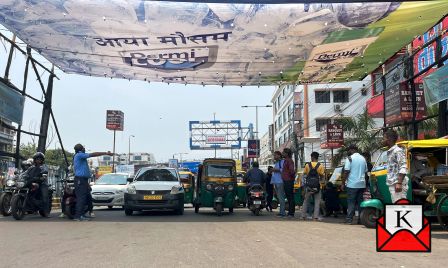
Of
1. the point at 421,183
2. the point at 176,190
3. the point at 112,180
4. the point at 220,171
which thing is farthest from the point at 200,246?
the point at 112,180

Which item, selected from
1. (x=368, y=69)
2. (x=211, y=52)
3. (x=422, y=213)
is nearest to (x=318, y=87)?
(x=368, y=69)

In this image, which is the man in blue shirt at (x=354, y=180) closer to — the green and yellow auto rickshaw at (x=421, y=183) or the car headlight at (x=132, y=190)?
the green and yellow auto rickshaw at (x=421, y=183)

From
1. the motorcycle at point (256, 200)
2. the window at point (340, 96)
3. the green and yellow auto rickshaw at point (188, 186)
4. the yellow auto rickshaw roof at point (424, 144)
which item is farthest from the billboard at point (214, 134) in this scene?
the yellow auto rickshaw roof at point (424, 144)

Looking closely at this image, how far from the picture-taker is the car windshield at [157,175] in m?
14.5

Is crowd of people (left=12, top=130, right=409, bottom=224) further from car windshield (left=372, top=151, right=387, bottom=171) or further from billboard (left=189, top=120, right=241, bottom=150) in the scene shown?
billboard (left=189, top=120, right=241, bottom=150)

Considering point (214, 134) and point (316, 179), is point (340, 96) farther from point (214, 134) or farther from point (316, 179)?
point (316, 179)

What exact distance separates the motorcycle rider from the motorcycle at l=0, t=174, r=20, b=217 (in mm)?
427

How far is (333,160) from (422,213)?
28417 mm

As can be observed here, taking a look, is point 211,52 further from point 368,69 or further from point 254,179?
point 368,69

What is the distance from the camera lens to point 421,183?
9211 millimetres

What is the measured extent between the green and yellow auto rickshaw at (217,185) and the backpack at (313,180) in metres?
3.03

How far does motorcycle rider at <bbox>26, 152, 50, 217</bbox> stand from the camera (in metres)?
12.0

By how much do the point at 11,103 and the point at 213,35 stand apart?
697cm

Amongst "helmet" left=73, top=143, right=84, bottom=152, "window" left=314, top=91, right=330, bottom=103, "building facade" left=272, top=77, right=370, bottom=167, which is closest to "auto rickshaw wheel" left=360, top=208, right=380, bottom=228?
"helmet" left=73, top=143, right=84, bottom=152
